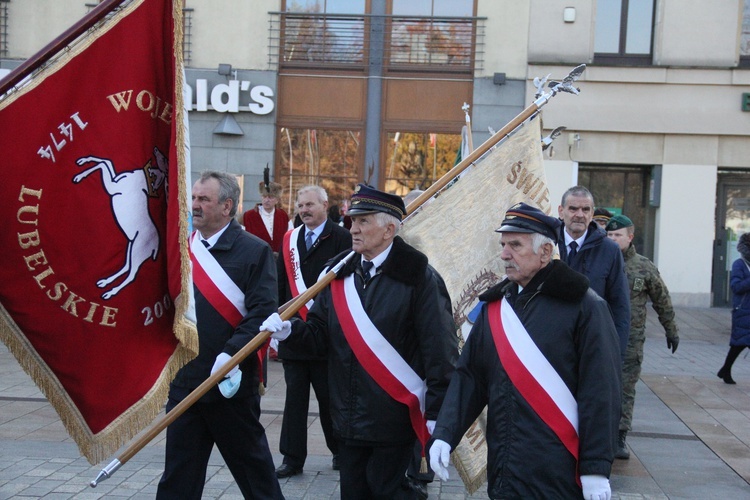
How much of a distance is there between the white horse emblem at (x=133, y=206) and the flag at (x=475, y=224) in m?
1.90

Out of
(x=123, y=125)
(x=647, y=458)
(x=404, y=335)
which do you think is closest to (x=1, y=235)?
(x=123, y=125)

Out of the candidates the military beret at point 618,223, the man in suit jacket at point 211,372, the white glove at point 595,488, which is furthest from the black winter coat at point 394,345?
the military beret at point 618,223

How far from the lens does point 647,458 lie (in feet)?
22.8

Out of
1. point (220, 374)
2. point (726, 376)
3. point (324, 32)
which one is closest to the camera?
point (220, 374)

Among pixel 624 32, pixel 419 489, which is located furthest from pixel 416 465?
pixel 624 32

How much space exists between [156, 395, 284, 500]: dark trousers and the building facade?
1331 centimetres

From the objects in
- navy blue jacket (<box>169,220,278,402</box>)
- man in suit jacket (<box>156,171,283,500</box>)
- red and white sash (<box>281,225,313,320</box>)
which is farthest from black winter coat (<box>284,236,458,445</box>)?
red and white sash (<box>281,225,313,320</box>)

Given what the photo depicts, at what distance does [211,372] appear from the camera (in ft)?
14.5

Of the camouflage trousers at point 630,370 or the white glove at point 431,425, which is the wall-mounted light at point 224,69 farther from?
the white glove at point 431,425

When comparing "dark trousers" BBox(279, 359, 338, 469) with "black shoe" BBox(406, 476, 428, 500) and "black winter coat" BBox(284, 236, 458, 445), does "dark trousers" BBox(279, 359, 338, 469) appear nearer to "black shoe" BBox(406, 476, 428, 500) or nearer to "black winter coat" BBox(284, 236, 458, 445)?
"black shoe" BBox(406, 476, 428, 500)

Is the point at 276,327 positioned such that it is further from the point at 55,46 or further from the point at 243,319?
the point at 55,46

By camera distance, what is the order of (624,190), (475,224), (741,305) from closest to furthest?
(475,224)
(741,305)
(624,190)

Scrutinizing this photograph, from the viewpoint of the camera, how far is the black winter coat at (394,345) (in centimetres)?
413

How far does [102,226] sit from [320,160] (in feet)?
47.5
